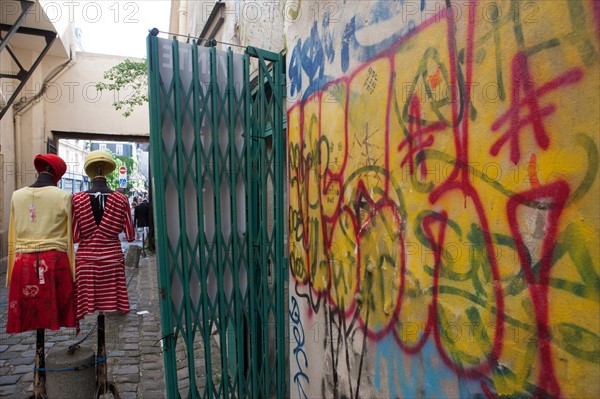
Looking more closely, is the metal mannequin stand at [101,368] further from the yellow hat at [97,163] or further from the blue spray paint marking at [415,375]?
the blue spray paint marking at [415,375]

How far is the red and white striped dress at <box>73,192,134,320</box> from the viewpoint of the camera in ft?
11.6

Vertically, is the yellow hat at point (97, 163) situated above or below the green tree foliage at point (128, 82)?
below

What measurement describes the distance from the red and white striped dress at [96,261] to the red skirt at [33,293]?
194mm

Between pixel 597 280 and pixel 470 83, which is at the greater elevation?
pixel 470 83

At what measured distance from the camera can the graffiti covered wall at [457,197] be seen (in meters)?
1.18

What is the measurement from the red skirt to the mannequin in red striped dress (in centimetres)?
20

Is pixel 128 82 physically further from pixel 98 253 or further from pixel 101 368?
pixel 101 368

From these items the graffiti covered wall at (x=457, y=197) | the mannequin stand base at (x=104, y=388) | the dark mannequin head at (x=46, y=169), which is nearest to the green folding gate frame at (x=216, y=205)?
the graffiti covered wall at (x=457, y=197)

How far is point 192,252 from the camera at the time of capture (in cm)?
299

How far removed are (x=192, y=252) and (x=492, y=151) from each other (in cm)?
218

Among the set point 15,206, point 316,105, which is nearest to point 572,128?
point 316,105

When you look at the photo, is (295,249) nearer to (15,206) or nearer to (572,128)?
(572,128)

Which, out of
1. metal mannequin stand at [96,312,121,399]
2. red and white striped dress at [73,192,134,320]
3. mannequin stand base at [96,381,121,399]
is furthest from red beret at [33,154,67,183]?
mannequin stand base at [96,381,121,399]

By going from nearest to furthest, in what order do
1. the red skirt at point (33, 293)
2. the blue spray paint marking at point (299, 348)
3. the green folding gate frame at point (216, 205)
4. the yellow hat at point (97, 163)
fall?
the green folding gate frame at point (216, 205)
the blue spray paint marking at point (299, 348)
the red skirt at point (33, 293)
the yellow hat at point (97, 163)
